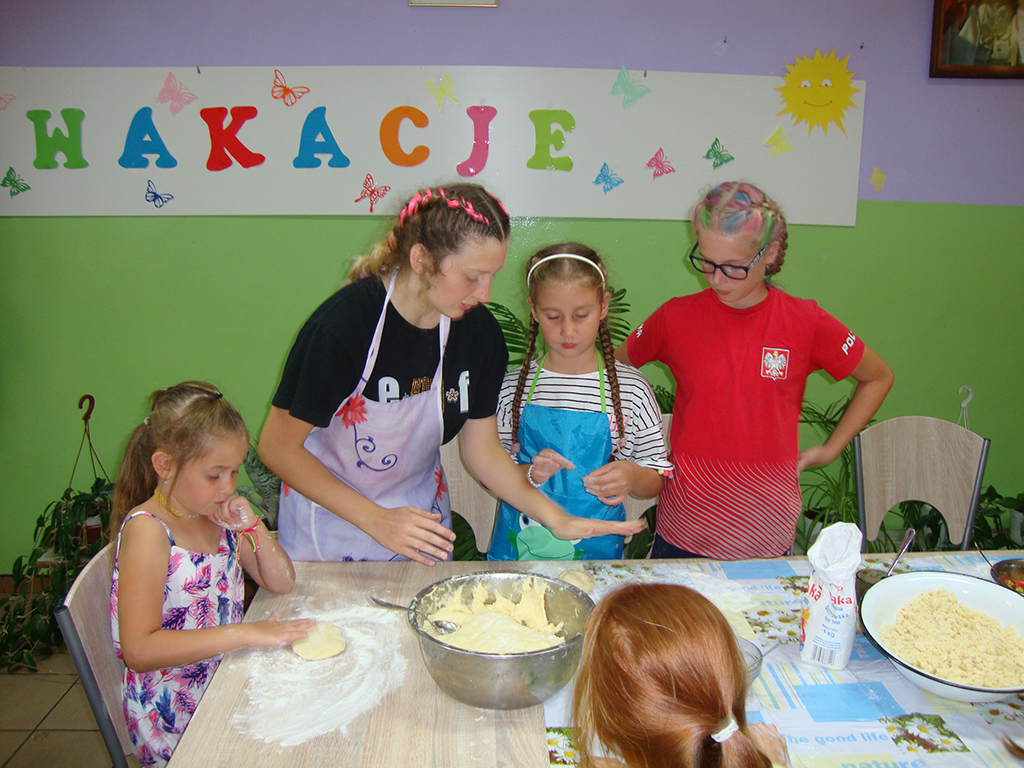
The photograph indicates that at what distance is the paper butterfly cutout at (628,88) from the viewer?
2785 millimetres

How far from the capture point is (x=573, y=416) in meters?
1.83

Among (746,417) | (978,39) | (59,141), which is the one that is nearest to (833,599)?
(746,417)

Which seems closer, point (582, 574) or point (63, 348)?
point (582, 574)

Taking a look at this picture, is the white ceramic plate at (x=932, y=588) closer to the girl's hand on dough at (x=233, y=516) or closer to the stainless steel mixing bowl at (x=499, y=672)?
the stainless steel mixing bowl at (x=499, y=672)

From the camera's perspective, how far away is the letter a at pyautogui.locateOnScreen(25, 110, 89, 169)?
8.98ft

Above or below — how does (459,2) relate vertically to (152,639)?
above

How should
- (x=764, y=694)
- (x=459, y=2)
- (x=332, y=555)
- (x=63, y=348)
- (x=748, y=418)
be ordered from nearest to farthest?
(x=764, y=694) < (x=332, y=555) < (x=748, y=418) < (x=459, y=2) < (x=63, y=348)

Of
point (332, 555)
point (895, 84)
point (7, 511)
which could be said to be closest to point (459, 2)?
point (895, 84)

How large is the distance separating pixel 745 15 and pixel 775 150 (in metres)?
0.56

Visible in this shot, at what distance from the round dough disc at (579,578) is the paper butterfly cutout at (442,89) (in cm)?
209

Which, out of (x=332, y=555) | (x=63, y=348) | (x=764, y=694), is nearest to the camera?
(x=764, y=694)

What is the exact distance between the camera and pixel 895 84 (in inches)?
112

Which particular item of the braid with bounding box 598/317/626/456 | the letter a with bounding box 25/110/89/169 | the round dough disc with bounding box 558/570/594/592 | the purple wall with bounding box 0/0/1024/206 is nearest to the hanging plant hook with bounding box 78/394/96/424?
the letter a with bounding box 25/110/89/169

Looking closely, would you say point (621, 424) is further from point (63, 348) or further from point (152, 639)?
point (63, 348)
